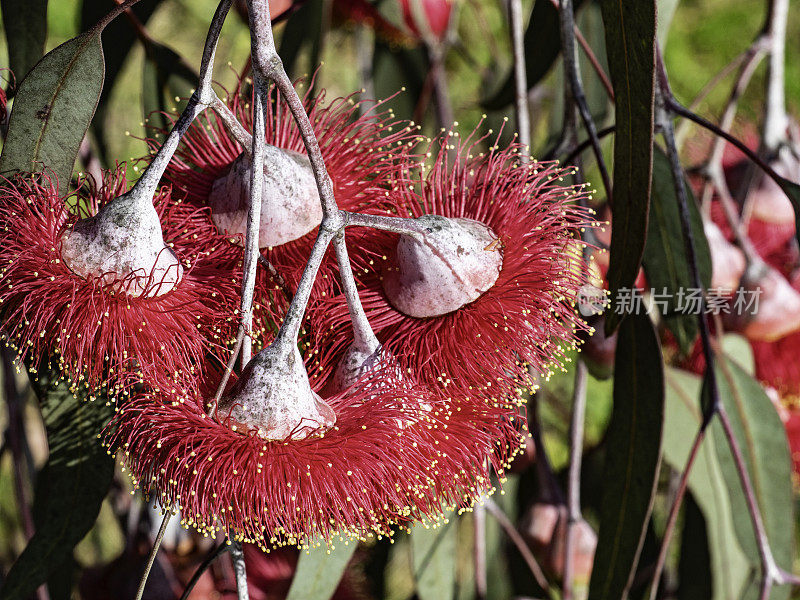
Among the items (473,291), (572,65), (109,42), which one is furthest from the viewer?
(109,42)

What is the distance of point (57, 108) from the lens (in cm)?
70

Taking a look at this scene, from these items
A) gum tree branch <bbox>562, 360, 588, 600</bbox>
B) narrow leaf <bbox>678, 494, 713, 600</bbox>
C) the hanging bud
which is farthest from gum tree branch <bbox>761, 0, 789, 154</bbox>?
narrow leaf <bbox>678, 494, 713, 600</bbox>

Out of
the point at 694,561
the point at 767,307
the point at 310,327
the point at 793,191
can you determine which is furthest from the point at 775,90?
the point at 310,327

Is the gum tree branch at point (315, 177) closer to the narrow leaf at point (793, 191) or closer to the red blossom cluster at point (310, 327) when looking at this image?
the red blossom cluster at point (310, 327)

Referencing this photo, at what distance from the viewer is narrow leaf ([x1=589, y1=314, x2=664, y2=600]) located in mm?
883

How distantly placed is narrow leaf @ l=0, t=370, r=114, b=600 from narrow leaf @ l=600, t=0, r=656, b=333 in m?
0.48

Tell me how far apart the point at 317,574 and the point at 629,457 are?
0.35 metres

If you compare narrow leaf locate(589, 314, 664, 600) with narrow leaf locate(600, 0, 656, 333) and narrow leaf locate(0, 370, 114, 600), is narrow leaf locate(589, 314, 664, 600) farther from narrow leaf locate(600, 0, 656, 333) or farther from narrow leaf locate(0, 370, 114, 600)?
narrow leaf locate(0, 370, 114, 600)

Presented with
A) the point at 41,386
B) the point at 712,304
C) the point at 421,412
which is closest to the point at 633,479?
the point at 712,304

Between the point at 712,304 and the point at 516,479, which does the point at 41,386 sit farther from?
the point at 516,479

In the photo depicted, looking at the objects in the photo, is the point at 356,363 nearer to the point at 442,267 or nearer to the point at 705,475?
the point at 442,267

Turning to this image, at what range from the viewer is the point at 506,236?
0.69m

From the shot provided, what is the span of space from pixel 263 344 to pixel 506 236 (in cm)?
22

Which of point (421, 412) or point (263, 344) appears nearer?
point (421, 412)
